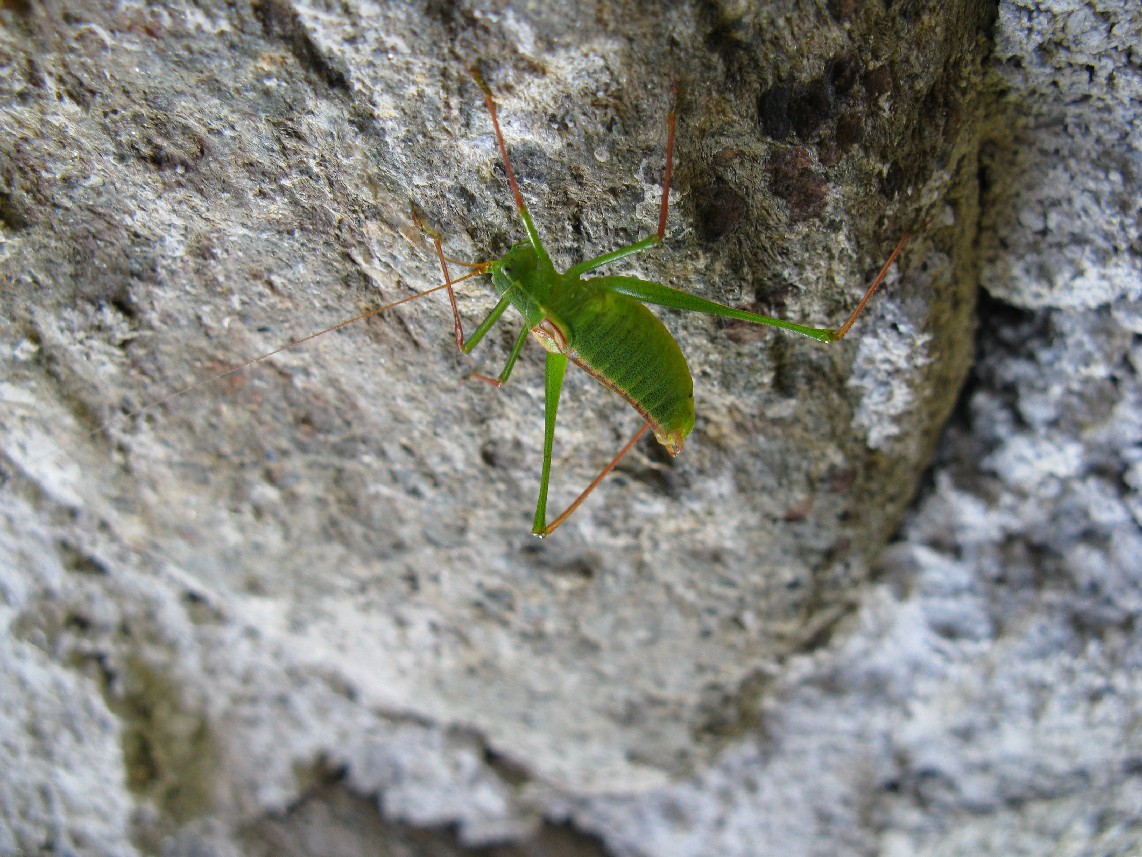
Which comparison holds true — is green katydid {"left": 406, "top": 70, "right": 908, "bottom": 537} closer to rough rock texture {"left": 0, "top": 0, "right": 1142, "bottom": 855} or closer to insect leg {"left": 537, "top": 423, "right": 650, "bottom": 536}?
rough rock texture {"left": 0, "top": 0, "right": 1142, "bottom": 855}

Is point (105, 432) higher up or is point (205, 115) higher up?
point (205, 115)

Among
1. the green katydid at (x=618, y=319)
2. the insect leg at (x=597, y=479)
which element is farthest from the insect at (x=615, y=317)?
the insect leg at (x=597, y=479)

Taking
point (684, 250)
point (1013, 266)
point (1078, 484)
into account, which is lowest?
point (684, 250)

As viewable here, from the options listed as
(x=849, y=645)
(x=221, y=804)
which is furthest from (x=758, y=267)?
(x=221, y=804)

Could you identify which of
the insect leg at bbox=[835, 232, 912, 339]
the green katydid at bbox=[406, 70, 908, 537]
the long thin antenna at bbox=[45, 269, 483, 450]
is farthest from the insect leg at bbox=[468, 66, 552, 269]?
the insect leg at bbox=[835, 232, 912, 339]

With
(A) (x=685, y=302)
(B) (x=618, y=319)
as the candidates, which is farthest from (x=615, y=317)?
(A) (x=685, y=302)

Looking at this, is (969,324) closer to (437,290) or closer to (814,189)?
(814,189)

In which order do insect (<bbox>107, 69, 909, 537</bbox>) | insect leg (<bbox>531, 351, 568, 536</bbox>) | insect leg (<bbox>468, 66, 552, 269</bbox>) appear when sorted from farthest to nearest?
insect leg (<bbox>531, 351, 568, 536</bbox>) < insect (<bbox>107, 69, 909, 537</bbox>) < insect leg (<bbox>468, 66, 552, 269</bbox>)
